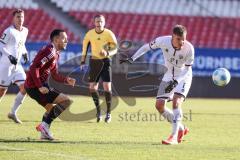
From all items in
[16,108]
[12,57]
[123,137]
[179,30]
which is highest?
[179,30]

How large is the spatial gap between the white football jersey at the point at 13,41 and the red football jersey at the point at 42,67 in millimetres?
Answer: 3237

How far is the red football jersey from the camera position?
11.0 meters

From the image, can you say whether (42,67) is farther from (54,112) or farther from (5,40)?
(5,40)

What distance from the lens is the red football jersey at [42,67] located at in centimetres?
1098

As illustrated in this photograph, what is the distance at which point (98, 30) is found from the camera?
50.8ft

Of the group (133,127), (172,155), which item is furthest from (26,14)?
(172,155)

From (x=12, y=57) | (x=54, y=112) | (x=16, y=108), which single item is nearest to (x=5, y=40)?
(x=12, y=57)

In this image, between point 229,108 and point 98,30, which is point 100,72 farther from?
point 229,108

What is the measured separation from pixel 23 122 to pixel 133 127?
2291 mm

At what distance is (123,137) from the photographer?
1215 centimetres

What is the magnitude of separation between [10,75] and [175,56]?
14.8ft

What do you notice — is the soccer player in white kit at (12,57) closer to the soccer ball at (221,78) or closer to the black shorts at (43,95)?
the black shorts at (43,95)

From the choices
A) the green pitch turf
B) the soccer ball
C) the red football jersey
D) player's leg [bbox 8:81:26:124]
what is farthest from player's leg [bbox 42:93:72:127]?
the soccer ball

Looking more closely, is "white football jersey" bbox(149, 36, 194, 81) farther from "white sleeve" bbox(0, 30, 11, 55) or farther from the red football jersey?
"white sleeve" bbox(0, 30, 11, 55)
